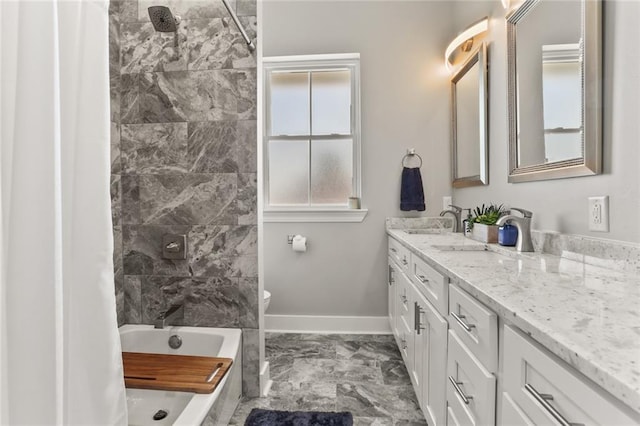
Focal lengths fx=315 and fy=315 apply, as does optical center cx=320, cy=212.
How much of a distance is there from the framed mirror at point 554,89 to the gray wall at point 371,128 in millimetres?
935

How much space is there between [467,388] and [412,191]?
5.82ft

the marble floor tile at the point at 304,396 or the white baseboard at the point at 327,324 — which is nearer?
the marble floor tile at the point at 304,396

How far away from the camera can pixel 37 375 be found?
542 millimetres

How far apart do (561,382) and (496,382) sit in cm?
29

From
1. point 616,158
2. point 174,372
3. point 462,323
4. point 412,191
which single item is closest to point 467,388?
point 462,323

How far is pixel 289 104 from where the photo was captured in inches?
110

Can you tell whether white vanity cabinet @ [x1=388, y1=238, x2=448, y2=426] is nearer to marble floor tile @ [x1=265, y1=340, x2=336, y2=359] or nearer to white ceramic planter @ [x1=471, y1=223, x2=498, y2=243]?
white ceramic planter @ [x1=471, y1=223, x2=498, y2=243]

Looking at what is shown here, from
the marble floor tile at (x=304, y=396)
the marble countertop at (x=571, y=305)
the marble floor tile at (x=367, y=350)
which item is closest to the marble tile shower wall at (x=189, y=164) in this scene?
the marble floor tile at (x=304, y=396)

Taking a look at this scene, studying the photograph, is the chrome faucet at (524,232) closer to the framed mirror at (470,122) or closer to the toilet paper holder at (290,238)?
the framed mirror at (470,122)

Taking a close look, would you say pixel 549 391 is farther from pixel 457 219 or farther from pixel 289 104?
pixel 289 104

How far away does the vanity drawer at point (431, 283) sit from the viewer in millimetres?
1187

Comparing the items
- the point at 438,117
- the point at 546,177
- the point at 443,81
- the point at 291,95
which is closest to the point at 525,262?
the point at 546,177

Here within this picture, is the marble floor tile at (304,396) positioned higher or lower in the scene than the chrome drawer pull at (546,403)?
lower

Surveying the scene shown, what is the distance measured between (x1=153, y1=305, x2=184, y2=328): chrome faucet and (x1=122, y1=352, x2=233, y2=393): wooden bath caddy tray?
0.16 m
